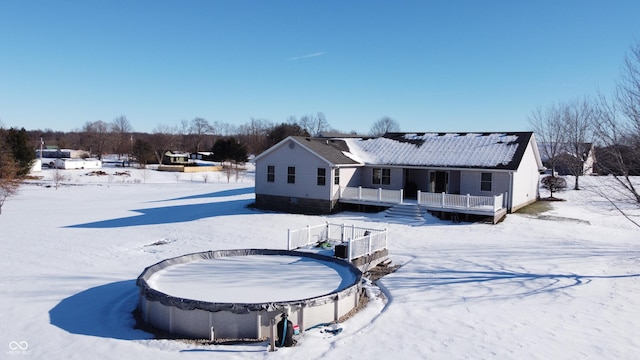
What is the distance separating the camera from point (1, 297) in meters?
12.6

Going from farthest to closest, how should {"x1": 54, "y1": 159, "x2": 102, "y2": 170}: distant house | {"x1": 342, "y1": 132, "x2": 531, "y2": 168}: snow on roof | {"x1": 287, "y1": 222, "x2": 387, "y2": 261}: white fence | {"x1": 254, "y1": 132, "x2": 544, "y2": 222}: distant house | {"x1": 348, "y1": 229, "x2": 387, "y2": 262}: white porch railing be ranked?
{"x1": 54, "y1": 159, "x2": 102, "y2": 170}: distant house, {"x1": 342, "y1": 132, "x2": 531, "y2": 168}: snow on roof, {"x1": 254, "y1": 132, "x2": 544, "y2": 222}: distant house, {"x1": 287, "y1": 222, "x2": 387, "y2": 261}: white fence, {"x1": 348, "y1": 229, "x2": 387, "y2": 262}: white porch railing

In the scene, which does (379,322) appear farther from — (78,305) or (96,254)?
(96,254)

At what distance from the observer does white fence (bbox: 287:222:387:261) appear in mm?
14656

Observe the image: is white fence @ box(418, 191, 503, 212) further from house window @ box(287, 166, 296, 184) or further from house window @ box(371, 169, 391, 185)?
house window @ box(287, 166, 296, 184)

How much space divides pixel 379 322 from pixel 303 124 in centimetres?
10935

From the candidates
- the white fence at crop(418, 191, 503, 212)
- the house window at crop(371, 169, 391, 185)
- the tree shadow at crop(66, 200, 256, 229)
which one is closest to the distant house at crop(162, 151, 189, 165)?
the tree shadow at crop(66, 200, 256, 229)

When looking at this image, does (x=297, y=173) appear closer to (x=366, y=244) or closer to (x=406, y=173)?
(x=406, y=173)

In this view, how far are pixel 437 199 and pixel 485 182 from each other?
3417 mm

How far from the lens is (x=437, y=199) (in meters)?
23.8

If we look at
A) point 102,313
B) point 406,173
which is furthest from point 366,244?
point 406,173

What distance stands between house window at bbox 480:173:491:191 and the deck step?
13.3 feet

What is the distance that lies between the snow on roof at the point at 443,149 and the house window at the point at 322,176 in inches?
118

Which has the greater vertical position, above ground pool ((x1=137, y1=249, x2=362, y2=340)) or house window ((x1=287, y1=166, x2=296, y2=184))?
house window ((x1=287, y1=166, x2=296, y2=184))

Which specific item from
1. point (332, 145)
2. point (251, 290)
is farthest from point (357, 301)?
point (332, 145)
